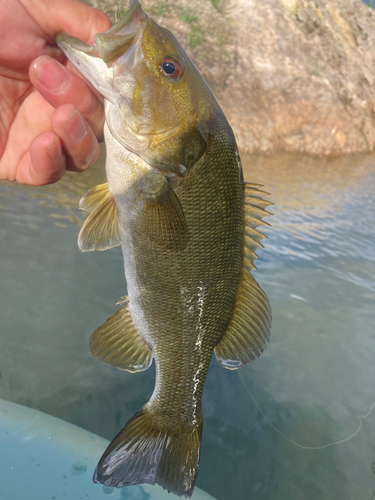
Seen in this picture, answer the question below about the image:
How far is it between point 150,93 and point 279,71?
12.8 meters

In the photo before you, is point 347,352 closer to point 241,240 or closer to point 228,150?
point 241,240

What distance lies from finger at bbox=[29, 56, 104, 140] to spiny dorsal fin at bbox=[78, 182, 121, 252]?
48cm

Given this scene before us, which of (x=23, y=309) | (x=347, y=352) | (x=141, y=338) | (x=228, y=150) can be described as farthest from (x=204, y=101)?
(x=347, y=352)

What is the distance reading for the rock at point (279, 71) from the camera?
11477mm

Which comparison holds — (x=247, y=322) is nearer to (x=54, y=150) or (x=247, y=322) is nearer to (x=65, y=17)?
(x=54, y=150)

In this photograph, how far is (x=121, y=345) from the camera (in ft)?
5.18

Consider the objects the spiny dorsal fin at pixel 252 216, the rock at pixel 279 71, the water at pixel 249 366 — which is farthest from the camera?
the rock at pixel 279 71

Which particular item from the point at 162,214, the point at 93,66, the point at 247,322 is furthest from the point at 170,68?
the point at 247,322

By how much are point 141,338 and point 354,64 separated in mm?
16643

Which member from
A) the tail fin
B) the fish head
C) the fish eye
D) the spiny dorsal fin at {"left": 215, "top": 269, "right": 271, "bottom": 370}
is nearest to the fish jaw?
the fish head

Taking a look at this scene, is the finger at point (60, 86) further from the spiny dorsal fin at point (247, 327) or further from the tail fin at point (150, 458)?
the tail fin at point (150, 458)

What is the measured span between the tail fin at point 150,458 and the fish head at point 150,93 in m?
1.02

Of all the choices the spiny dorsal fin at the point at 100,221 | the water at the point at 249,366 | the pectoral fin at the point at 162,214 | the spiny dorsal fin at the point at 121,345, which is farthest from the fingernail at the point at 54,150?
the water at the point at 249,366

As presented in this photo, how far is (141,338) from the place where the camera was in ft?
5.21
